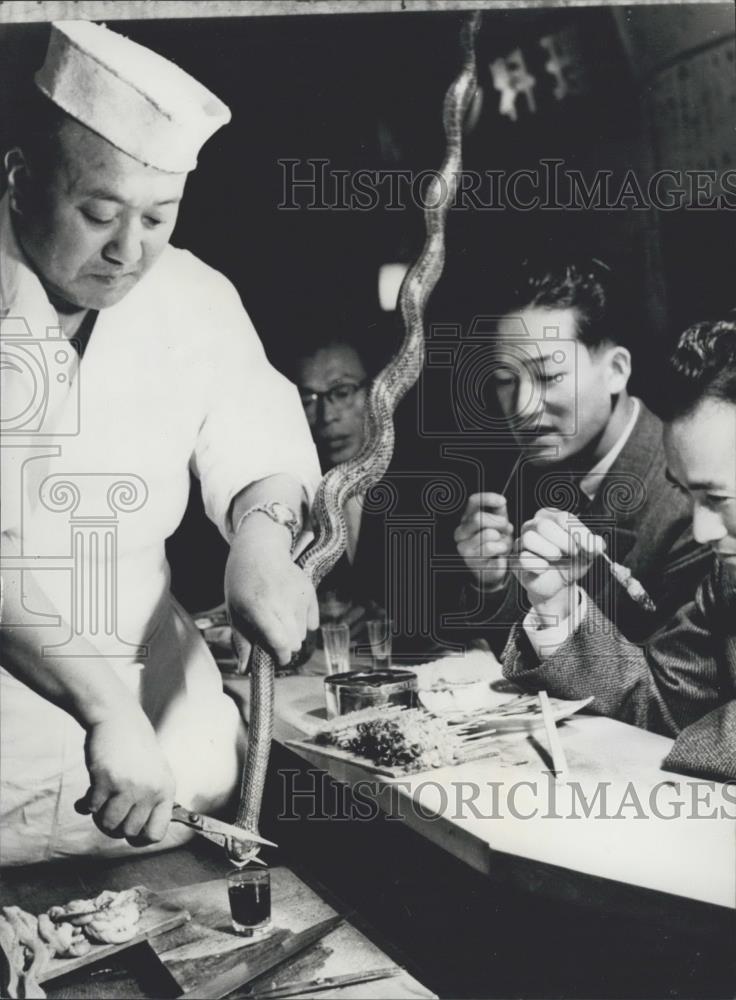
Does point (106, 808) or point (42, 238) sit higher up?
point (42, 238)

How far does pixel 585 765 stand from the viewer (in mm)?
2072

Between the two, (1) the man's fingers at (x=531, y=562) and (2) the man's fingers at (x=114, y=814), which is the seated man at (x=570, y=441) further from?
(2) the man's fingers at (x=114, y=814)

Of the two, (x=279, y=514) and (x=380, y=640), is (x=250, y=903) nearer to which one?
(x=380, y=640)

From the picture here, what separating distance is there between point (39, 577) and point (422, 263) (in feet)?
3.94

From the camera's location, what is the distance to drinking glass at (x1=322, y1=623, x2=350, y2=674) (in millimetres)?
2252

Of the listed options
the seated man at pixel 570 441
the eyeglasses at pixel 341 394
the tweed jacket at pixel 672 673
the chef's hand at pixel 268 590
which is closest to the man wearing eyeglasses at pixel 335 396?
the eyeglasses at pixel 341 394

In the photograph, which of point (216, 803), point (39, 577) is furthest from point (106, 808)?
point (39, 577)

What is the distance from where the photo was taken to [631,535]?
7.23 ft

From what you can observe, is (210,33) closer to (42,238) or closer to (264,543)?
(42,238)

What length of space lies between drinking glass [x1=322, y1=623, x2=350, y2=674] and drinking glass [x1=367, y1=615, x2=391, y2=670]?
0.06 m

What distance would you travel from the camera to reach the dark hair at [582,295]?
221 cm
